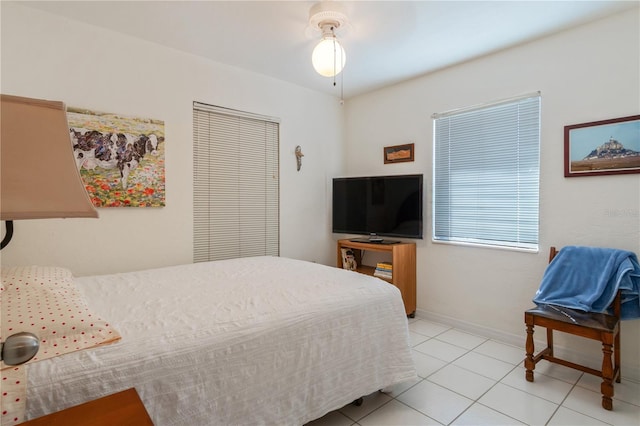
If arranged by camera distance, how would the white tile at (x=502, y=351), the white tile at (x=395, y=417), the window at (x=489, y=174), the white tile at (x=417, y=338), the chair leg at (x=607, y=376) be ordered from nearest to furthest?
the white tile at (x=395, y=417), the chair leg at (x=607, y=376), the white tile at (x=502, y=351), the window at (x=489, y=174), the white tile at (x=417, y=338)

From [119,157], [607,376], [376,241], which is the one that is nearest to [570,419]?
[607,376]

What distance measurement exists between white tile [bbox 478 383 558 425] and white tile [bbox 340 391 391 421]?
603 millimetres

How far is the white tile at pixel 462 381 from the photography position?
215 centimetres

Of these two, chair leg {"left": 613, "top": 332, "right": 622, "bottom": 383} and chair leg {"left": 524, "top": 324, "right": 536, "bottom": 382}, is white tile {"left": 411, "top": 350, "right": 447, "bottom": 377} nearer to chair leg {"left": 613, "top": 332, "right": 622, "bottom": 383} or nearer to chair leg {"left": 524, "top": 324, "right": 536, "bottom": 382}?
chair leg {"left": 524, "top": 324, "right": 536, "bottom": 382}

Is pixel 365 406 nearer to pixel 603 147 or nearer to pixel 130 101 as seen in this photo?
pixel 603 147

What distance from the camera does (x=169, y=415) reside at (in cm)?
117

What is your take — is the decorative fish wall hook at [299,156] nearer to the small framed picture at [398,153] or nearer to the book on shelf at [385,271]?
the small framed picture at [398,153]

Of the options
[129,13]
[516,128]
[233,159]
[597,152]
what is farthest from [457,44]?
[129,13]

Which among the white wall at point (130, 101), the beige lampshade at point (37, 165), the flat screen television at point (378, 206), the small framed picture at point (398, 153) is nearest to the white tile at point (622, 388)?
the flat screen television at point (378, 206)

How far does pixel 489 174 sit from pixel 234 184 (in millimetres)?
2470

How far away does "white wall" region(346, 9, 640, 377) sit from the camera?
2309 millimetres

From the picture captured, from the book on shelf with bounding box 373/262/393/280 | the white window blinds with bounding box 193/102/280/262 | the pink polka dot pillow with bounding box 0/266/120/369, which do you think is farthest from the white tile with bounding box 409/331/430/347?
the pink polka dot pillow with bounding box 0/266/120/369

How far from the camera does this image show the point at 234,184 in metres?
3.34

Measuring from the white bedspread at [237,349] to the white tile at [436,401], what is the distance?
0.18 metres
